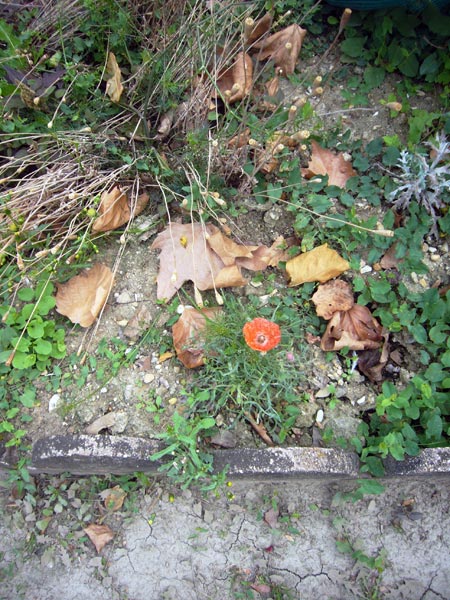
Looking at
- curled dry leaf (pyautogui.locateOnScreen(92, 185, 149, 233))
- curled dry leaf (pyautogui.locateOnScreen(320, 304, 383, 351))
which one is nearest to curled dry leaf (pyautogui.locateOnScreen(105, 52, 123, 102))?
curled dry leaf (pyautogui.locateOnScreen(92, 185, 149, 233))

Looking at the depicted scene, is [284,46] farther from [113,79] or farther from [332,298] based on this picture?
[332,298]

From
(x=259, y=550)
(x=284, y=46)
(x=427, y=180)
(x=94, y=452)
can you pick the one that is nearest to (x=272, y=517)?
(x=259, y=550)

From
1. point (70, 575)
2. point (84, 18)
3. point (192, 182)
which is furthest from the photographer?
point (84, 18)

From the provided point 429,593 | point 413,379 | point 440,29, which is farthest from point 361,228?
point 429,593

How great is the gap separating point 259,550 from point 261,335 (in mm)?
921

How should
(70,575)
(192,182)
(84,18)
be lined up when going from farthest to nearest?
(84,18) → (192,182) → (70,575)

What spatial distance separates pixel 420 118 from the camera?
7.47ft

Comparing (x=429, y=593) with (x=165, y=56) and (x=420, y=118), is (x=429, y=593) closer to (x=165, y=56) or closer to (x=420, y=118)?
(x=420, y=118)

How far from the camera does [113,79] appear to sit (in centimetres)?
226

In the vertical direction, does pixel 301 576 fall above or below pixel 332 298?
below

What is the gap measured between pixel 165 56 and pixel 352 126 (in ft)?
2.95

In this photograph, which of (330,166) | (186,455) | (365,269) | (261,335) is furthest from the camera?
(330,166)

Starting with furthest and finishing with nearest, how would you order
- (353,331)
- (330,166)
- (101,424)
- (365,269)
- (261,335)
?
(330,166), (365,269), (353,331), (101,424), (261,335)

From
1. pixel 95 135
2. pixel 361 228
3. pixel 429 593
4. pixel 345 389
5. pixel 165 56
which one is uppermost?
pixel 165 56
